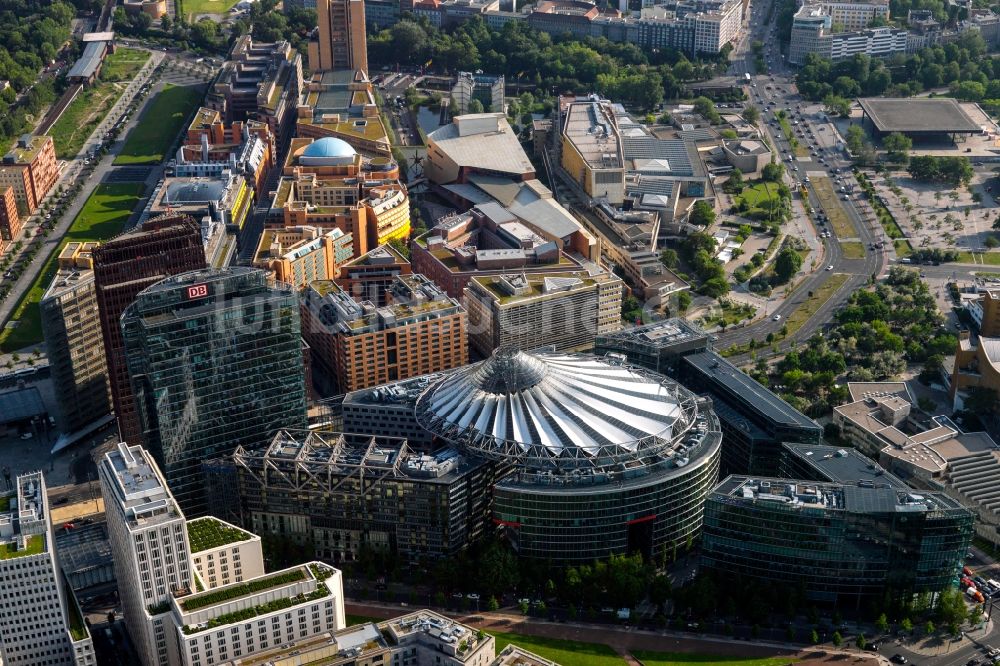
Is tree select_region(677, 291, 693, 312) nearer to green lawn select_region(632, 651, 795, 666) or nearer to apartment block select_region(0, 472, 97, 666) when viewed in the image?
green lawn select_region(632, 651, 795, 666)

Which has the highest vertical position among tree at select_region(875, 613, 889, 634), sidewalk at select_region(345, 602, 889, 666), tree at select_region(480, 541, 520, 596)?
tree at select_region(480, 541, 520, 596)

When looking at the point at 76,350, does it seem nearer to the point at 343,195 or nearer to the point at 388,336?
the point at 388,336

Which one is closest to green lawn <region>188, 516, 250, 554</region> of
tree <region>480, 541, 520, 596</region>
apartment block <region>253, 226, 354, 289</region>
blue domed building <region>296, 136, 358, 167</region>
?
tree <region>480, 541, 520, 596</region>

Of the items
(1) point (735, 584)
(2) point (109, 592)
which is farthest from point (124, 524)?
(1) point (735, 584)

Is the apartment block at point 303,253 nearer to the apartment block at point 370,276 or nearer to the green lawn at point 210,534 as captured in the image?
the apartment block at point 370,276

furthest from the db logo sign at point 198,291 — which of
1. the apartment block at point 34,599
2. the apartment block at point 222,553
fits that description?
the apartment block at point 34,599

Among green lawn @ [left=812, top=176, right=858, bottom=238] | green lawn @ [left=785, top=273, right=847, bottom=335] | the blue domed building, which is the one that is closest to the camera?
green lawn @ [left=785, top=273, right=847, bottom=335]
